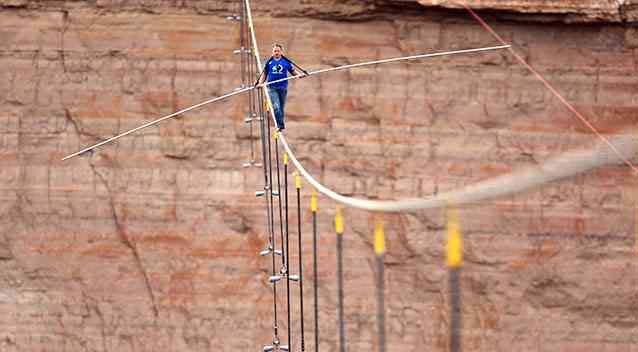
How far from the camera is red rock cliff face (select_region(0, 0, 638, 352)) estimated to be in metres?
8.05

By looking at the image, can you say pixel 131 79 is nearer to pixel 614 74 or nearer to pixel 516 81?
pixel 516 81

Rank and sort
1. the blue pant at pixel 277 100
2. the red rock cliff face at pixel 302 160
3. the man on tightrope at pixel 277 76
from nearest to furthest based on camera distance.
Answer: the man on tightrope at pixel 277 76, the blue pant at pixel 277 100, the red rock cliff face at pixel 302 160

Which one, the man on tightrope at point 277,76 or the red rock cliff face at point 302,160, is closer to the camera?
the man on tightrope at point 277,76

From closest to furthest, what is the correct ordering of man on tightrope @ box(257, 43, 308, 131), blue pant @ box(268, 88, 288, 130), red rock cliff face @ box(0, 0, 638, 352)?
man on tightrope @ box(257, 43, 308, 131), blue pant @ box(268, 88, 288, 130), red rock cliff face @ box(0, 0, 638, 352)

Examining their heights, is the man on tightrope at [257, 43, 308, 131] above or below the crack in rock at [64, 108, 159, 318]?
above

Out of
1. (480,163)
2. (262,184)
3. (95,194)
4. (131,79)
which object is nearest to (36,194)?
(95,194)

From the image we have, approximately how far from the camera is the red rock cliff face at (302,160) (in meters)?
8.05

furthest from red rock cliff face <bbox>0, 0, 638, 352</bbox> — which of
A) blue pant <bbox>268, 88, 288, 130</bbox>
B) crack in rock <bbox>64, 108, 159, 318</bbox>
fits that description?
blue pant <bbox>268, 88, 288, 130</bbox>

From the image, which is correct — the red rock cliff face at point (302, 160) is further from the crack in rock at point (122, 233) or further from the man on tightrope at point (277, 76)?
the man on tightrope at point (277, 76)

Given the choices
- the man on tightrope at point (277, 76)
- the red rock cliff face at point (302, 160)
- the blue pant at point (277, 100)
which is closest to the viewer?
the man on tightrope at point (277, 76)

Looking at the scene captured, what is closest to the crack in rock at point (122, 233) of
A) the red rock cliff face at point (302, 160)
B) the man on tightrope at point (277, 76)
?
the red rock cliff face at point (302, 160)

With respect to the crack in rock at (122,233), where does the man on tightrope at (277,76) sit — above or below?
above

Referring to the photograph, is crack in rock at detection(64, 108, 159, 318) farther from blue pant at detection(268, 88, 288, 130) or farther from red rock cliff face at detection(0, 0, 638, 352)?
blue pant at detection(268, 88, 288, 130)

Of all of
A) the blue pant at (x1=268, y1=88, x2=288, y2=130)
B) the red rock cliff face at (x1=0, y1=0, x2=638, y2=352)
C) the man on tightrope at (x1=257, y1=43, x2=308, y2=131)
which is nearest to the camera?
the man on tightrope at (x1=257, y1=43, x2=308, y2=131)
